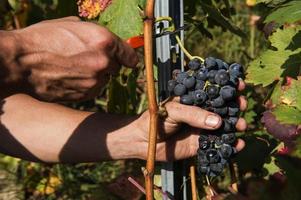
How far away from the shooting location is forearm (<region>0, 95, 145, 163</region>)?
4.62 feet

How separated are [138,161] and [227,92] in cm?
58

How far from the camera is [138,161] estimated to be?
5.18ft

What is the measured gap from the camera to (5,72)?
1.12 metres

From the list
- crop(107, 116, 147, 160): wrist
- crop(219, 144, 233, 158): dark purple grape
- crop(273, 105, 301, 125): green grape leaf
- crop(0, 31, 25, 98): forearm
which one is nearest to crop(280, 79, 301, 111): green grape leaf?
crop(273, 105, 301, 125): green grape leaf

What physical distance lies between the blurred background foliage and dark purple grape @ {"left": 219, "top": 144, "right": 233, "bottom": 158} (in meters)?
0.11

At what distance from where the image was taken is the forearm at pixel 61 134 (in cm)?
141

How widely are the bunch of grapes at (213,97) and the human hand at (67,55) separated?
0.14 metres

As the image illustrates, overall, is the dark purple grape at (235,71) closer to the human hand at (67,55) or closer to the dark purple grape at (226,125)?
the dark purple grape at (226,125)

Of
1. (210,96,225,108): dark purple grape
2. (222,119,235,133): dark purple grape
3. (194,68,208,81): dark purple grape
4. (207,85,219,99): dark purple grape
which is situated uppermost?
(194,68,208,81): dark purple grape

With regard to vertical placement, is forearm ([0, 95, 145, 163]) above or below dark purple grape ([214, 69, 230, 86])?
below

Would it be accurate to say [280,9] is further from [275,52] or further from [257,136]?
[257,136]

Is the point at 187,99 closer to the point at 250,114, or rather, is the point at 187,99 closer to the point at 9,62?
the point at 9,62

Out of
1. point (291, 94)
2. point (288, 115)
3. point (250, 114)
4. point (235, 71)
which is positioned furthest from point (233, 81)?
point (250, 114)

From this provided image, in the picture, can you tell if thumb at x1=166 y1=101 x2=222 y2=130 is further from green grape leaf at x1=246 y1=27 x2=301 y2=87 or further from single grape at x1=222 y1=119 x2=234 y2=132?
green grape leaf at x1=246 y1=27 x2=301 y2=87
